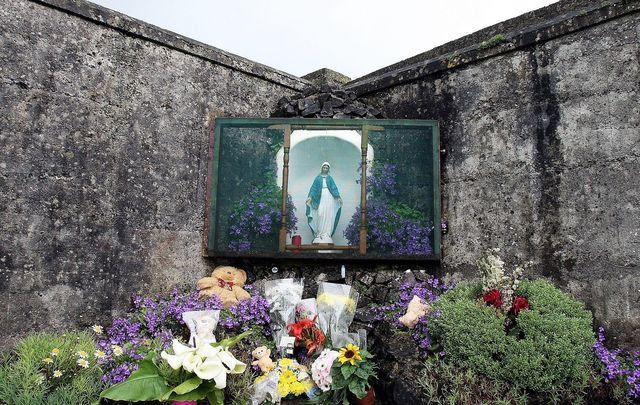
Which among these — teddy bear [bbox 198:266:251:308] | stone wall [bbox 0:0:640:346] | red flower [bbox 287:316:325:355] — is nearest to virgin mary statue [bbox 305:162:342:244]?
stone wall [bbox 0:0:640:346]

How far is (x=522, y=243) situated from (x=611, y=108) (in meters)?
1.26

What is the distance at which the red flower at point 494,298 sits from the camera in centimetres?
396

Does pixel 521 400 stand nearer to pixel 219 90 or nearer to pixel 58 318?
pixel 58 318

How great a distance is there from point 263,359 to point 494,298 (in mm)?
1672

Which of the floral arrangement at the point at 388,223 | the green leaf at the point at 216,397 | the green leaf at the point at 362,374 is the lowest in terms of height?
the green leaf at the point at 216,397

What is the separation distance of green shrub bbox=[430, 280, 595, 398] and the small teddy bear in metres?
1.17

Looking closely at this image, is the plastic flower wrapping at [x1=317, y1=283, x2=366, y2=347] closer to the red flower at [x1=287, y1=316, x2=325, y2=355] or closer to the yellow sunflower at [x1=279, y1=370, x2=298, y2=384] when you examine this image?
the red flower at [x1=287, y1=316, x2=325, y2=355]

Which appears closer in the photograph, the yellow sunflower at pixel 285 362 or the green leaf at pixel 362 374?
the green leaf at pixel 362 374

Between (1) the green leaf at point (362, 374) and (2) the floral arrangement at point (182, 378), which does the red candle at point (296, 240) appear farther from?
(2) the floral arrangement at point (182, 378)

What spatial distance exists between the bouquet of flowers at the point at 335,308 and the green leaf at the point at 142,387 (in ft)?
4.58

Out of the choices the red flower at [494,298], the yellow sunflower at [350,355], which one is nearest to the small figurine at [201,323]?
the yellow sunflower at [350,355]

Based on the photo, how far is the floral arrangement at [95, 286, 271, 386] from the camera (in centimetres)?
435

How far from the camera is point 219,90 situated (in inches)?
227

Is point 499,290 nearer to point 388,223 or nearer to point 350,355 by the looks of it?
point 350,355
